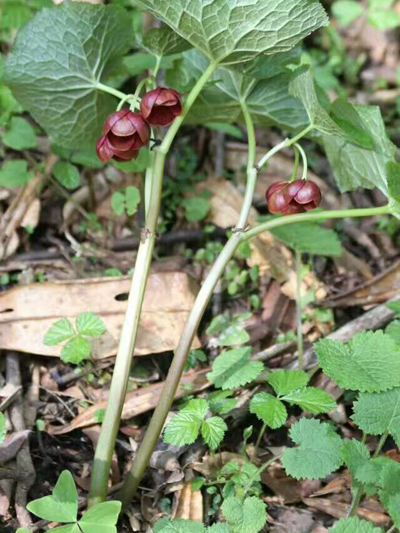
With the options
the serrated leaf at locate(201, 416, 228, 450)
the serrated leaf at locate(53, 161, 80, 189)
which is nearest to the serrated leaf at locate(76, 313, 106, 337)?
the serrated leaf at locate(201, 416, 228, 450)

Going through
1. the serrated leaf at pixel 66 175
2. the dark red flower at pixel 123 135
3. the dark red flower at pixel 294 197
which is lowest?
the dark red flower at pixel 294 197

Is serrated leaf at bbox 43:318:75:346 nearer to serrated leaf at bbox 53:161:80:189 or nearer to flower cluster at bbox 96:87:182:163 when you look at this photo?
flower cluster at bbox 96:87:182:163

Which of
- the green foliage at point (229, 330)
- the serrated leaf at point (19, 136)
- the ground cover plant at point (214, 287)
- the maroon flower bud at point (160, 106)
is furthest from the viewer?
the serrated leaf at point (19, 136)

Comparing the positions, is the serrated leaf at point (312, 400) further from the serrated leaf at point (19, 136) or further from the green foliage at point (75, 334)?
the serrated leaf at point (19, 136)

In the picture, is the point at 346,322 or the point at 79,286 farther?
the point at 346,322

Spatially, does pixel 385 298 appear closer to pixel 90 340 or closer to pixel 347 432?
pixel 347 432

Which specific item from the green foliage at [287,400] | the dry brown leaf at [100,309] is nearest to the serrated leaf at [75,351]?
the dry brown leaf at [100,309]

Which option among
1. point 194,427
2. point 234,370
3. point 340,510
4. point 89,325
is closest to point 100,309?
point 89,325

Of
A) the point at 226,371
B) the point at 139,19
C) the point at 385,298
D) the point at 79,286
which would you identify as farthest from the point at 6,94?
the point at 385,298
